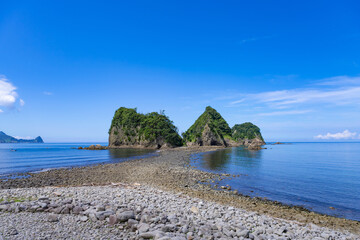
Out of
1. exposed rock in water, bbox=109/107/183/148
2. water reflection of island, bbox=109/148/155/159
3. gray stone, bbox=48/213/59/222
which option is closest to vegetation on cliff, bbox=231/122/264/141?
exposed rock in water, bbox=109/107/183/148

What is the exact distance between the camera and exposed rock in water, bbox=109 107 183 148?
95.9 meters

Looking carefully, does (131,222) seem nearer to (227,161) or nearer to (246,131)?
(227,161)

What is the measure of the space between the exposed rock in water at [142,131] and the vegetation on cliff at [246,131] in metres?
82.7

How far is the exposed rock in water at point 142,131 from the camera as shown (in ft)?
315

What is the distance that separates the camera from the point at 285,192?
17047 mm

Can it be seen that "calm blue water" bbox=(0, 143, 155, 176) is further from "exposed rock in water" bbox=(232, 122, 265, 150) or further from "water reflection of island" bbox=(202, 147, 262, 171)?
"exposed rock in water" bbox=(232, 122, 265, 150)

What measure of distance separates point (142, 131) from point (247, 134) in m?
106

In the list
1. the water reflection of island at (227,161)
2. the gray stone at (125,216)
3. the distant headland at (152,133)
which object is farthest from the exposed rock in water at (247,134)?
the gray stone at (125,216)

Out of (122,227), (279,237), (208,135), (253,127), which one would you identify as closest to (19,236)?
(122,227)

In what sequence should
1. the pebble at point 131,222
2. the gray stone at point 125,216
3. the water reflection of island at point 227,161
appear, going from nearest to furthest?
1. the pebble at point 131,222
2. the gray stone at point 125,216
3. the water reflection of island at point 227,161

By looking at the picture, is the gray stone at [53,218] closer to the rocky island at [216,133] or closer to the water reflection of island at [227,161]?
the water reflection of island at [227,161]

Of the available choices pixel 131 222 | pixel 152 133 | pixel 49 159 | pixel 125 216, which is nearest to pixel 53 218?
pixel 125 216

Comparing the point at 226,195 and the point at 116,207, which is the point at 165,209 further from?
the point at 226,195

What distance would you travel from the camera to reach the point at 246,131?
177m
